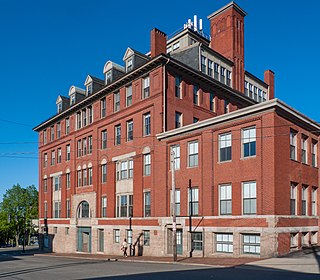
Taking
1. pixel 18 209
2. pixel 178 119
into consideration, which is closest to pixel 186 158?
pixel 178 119

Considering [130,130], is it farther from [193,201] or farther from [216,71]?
[193,201]

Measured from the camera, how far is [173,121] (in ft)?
114

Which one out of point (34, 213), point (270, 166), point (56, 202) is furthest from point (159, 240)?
point (34, 213)

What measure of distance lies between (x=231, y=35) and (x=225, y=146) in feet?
59.4

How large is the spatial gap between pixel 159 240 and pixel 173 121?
32.5ft

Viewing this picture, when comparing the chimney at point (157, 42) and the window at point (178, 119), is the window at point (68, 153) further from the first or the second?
the window at point (178, 119)

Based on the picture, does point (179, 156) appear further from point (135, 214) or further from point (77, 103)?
point (77, 103)

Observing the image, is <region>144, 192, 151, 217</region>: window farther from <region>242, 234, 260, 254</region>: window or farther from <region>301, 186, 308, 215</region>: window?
<region>301, 186, 308, 215</region>: window

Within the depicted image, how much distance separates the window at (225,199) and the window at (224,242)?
59.6 inches

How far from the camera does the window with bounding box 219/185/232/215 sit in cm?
2798

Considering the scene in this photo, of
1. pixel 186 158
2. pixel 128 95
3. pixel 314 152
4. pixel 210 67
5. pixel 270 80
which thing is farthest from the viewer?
pixel 270 80

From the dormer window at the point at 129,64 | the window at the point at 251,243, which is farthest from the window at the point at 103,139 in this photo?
the window at the point at 251,243

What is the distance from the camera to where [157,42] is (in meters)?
38.3

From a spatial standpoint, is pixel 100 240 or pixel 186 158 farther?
pixel 100 240
